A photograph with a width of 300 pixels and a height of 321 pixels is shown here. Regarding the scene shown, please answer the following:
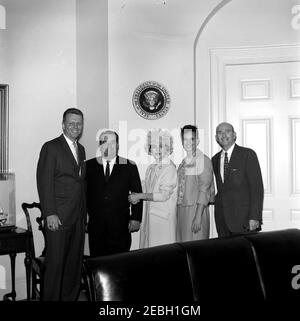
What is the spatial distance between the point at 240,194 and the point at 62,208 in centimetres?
125

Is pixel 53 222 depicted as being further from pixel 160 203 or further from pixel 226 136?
pixel 226 136

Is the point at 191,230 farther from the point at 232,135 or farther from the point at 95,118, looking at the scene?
the point at 95,118

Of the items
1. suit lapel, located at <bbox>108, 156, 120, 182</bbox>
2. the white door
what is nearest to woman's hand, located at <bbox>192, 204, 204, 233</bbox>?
suit lapel, located at <bbox>108, 156, 120, 182</bbox>

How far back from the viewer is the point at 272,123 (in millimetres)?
3654

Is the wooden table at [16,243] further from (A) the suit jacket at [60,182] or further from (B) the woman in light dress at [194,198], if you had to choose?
(B) the woman in light dress at [194,198]

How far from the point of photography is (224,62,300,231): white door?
11.9 feet

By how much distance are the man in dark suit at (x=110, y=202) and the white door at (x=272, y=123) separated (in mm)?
1283

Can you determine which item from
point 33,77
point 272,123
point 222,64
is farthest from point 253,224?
point 33,77

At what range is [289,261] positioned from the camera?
1.62 m

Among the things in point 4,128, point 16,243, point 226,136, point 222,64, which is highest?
point 222,64

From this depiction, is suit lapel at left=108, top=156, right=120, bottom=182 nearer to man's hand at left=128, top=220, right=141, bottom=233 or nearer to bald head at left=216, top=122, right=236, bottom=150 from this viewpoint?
man's hand at left=128, top=220, right=141, bottom=233

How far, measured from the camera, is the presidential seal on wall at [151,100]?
368cm

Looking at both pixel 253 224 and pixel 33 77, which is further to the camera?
pixel 33 77
